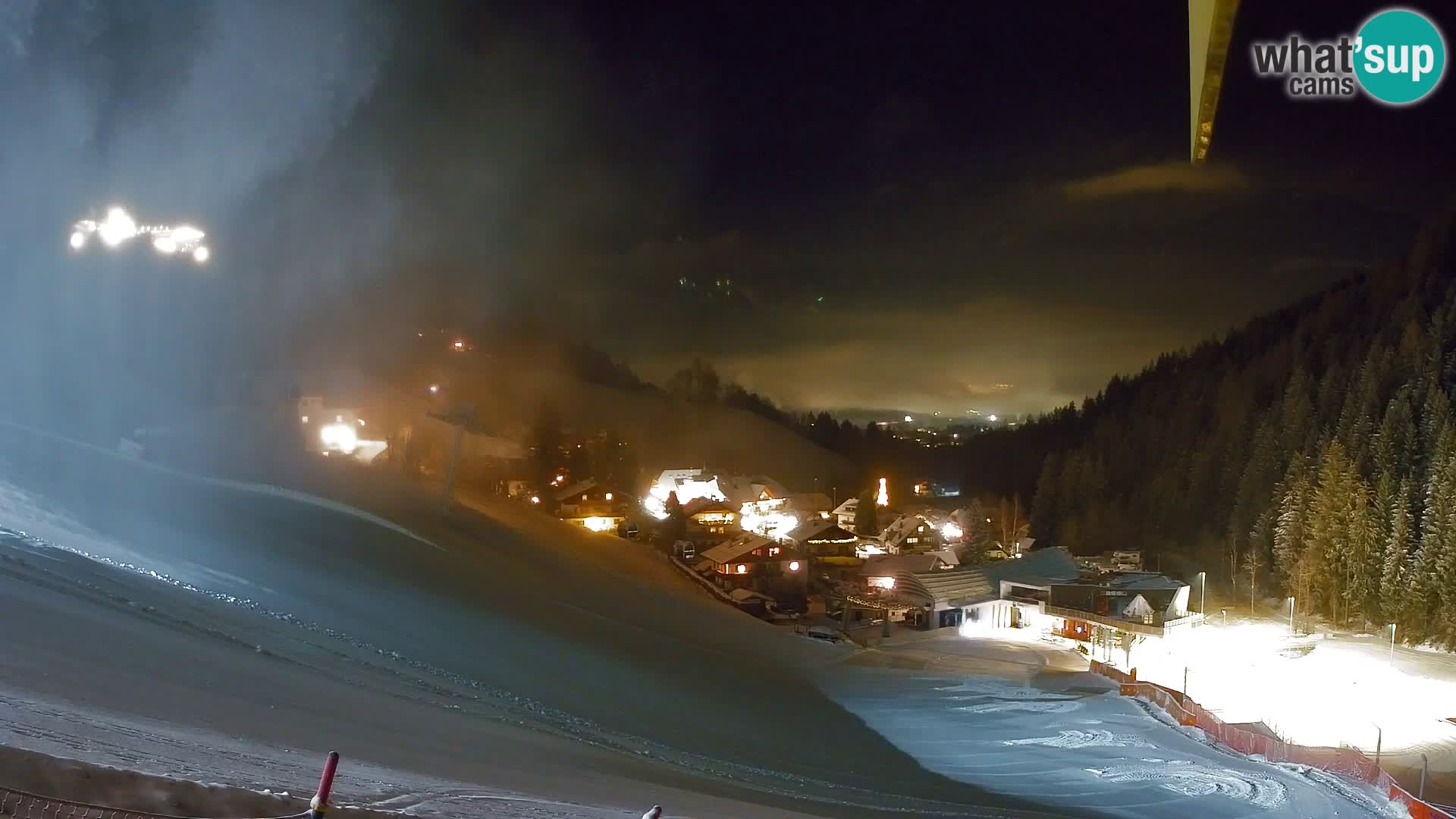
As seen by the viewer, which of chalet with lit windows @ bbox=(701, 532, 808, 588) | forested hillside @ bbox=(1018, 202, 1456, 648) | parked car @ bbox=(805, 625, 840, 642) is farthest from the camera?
chalet with lit windows @ bbox=(701, 532, 808, 588)

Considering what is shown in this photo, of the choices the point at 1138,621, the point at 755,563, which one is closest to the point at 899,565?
the point at 755,563

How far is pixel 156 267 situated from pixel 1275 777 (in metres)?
42.9

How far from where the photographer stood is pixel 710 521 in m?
60.2

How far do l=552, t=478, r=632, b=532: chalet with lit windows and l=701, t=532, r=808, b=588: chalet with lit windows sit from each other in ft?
35.2

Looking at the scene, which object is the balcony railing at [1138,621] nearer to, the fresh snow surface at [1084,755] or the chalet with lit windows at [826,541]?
the fresh snow surface at [1084,755]

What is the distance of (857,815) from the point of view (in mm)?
8742

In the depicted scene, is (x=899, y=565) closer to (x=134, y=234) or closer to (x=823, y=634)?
(x=823, y=634)

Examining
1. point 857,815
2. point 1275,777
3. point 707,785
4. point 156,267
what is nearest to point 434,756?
point 707,785

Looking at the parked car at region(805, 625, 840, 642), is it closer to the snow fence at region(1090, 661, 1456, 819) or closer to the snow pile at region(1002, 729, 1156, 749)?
the snow fence at region(1090, 661, 1456, 819)

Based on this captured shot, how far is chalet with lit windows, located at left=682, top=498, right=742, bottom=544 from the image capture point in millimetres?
56197

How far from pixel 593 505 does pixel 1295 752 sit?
47065mm

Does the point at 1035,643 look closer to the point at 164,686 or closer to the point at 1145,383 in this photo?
the point at 164,686

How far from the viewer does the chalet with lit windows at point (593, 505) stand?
2170 inches

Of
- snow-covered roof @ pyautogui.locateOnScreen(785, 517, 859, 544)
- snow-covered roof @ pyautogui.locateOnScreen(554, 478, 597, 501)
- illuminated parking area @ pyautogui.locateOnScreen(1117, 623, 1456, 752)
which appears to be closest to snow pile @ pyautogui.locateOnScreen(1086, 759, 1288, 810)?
illuminated parking area @ pyautogui.locateOnScreen(1117, 623, 1456, 752)
